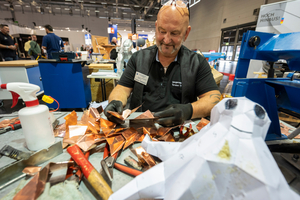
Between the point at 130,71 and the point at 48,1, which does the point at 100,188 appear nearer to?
the point at 130,71

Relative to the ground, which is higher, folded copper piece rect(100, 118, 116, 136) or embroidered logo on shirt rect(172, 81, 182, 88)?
embroidered logo on shirt rect(172, 81, 182, 88)

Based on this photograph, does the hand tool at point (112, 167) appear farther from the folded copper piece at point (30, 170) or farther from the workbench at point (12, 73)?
the workbench at point (12, 73)

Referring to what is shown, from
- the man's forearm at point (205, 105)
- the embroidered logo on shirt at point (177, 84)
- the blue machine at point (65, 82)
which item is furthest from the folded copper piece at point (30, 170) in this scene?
the blue machine at point (65, 82)

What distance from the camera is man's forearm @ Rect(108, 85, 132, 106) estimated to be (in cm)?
101

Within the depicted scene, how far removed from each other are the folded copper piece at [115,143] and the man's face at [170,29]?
680 mm

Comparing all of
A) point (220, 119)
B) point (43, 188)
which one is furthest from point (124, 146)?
point (220, 119)

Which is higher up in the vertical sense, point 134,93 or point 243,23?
point 243,23

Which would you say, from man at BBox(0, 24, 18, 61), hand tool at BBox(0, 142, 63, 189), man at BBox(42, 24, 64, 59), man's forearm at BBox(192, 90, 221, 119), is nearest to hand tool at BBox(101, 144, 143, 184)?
hand tool at BBox(0, 142, 63, 189)

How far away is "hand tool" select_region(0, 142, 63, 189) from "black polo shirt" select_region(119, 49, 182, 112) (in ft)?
2.33

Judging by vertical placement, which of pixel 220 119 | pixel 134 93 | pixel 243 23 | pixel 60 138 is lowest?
pixel 60 138

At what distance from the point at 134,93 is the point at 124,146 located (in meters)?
0.62

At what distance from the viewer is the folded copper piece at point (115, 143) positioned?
0.54 metres

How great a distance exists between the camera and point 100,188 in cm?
38

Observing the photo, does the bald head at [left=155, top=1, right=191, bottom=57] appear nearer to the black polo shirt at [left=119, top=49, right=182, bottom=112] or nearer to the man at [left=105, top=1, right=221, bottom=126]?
the man at [left=105, top=1, right=221, bottom=126]
